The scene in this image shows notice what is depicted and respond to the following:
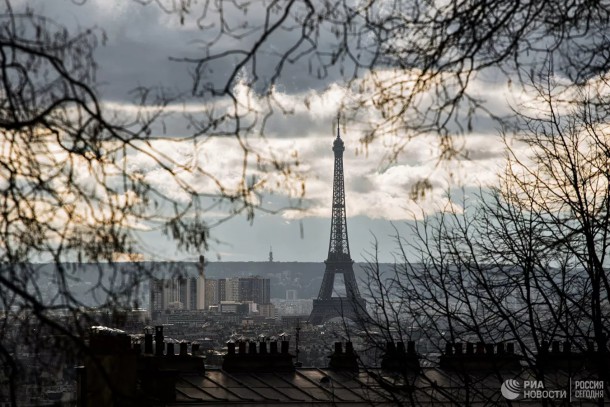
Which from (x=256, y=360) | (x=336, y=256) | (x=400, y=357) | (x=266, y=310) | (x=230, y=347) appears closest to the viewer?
(x=400, y=357)

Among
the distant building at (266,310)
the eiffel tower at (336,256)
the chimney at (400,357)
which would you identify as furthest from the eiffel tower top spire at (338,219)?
the chimney at (400,357)

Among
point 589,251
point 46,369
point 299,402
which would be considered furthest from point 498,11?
point 299,402

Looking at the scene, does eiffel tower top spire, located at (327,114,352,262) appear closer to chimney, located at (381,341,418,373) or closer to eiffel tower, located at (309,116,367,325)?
eiffel tower, located at (309,116,367,325)

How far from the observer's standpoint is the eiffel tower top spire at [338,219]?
10950cm

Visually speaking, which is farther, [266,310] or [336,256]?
[266,310]

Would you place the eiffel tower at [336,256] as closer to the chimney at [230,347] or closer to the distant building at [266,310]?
the distant building at [266,310]

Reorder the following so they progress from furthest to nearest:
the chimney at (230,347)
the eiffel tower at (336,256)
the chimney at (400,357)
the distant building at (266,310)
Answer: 1. the distant building at (266,310)
2. the eiffel tower at (336,256)
3. the chimney at (230,347)
4. the chimney at (400,357)

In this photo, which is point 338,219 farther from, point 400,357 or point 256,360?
point 400,357

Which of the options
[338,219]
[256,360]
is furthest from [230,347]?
[338,219]

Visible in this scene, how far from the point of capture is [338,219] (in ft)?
369

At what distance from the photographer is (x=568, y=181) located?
36.5 feet

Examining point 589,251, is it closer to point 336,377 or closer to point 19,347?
point 19,347

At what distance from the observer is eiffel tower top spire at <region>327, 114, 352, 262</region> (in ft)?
359

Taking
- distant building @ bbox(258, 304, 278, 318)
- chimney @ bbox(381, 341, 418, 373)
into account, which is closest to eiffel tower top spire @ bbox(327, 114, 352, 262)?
distant building @ bbox(258, 304, 278, 318)
